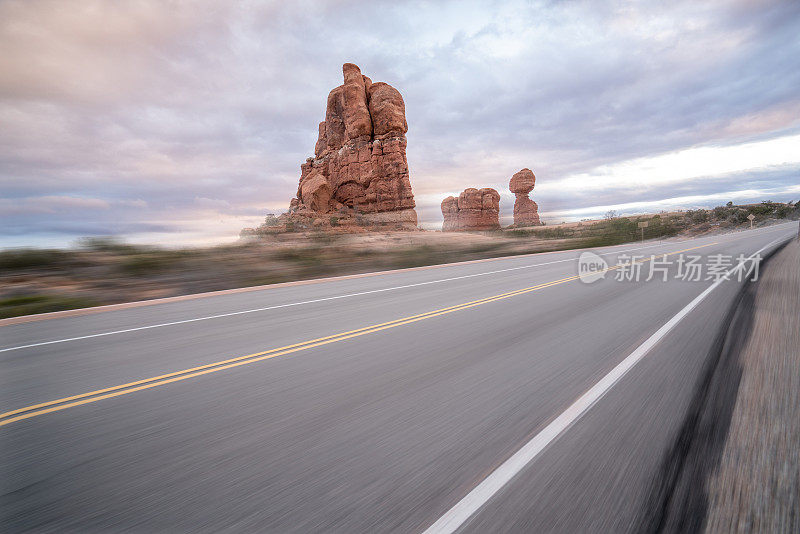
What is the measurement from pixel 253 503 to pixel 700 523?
2177 millimetres

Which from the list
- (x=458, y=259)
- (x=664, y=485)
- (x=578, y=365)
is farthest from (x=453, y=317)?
(x=458, y=259)

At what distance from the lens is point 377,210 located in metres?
57.2

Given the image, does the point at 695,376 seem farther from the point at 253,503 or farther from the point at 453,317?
the point at 253,503

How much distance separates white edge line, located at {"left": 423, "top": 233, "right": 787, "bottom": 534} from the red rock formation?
51398 mm

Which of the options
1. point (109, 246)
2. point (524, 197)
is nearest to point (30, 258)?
point (109, 246)

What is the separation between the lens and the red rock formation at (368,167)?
5634 cm

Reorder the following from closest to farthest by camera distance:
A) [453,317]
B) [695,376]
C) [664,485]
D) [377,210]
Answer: [664,485] < [695,376] < [453,317] < [377,210]

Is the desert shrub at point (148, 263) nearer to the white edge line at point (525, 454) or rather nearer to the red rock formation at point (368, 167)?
the white edge line at point (525, 454)

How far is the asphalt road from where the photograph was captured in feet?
5.99

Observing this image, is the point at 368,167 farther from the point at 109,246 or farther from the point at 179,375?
the point at 179,375

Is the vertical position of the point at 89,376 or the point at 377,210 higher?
the point at 377,210

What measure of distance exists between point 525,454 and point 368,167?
2278 inches

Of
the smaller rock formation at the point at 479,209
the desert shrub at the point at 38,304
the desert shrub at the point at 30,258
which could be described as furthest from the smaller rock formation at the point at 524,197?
the desert shrub at the point at 38,304

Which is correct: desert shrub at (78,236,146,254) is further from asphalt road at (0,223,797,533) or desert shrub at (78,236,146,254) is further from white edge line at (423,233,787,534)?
white edge line at (423,233,787,534)
